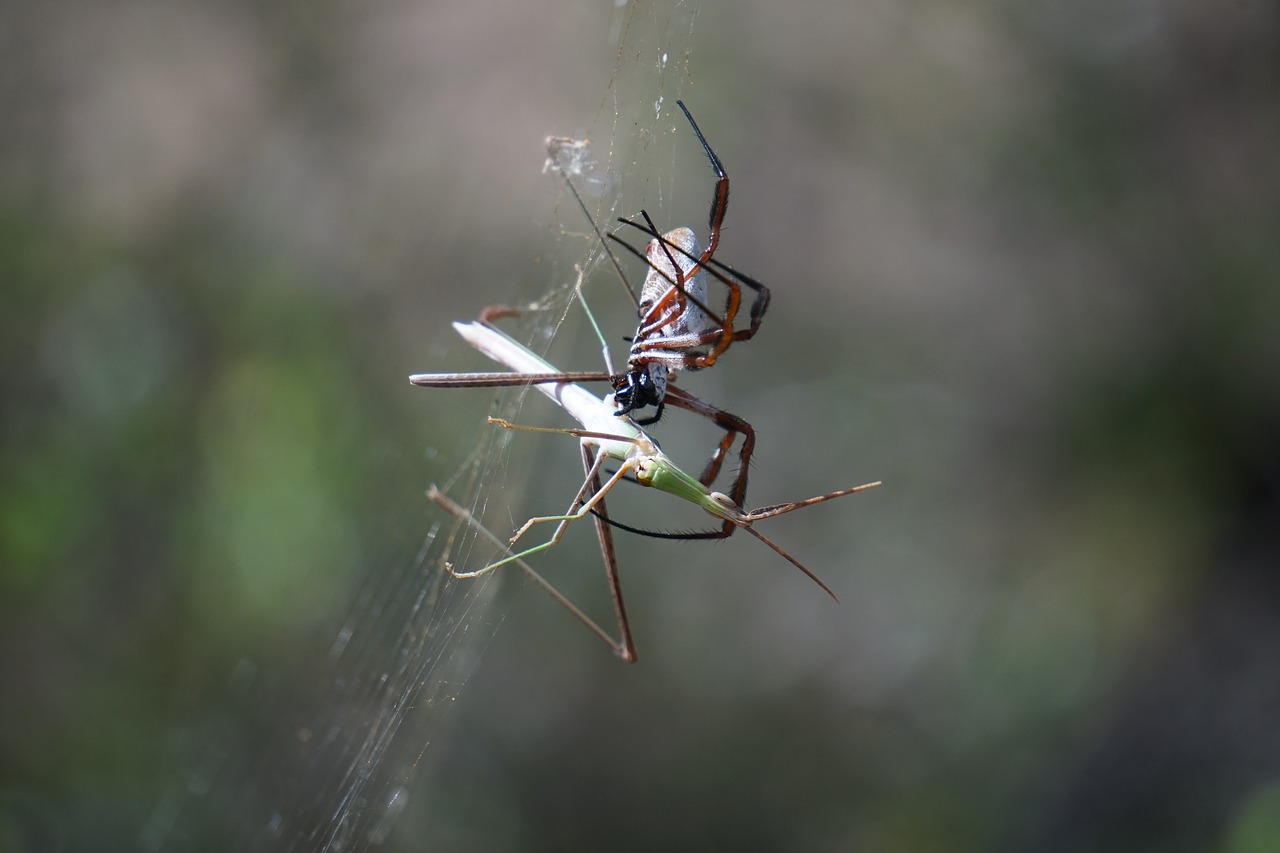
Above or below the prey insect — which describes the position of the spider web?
below

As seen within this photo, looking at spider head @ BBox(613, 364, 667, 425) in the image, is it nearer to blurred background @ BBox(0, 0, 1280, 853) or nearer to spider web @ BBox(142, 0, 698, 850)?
spider web @ BBox(142, 0, 698, 850)

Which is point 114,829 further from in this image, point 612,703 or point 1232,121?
point 1232,121

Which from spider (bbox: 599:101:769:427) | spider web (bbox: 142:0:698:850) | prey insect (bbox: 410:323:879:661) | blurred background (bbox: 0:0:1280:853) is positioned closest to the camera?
prey insect (bbox: 410:323:879:661)

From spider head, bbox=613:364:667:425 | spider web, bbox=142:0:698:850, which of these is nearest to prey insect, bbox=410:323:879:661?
spider head, bbox=613:364:667:425

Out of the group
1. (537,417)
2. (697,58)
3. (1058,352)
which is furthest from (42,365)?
(1058,352)

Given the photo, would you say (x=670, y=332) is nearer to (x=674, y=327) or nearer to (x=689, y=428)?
(x=674, y=327)

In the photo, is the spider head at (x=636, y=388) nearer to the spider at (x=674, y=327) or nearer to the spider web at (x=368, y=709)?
the spider at (x=674, y=327)

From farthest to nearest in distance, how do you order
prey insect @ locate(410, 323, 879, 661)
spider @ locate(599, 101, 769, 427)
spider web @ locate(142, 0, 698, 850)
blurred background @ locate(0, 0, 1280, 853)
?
blurred background @ locate(0, 0, 1280, 853), spider web @ locate(142, 0, 698, 850), spider @ locate(599, 101, 769, 427), prey insect @ locate(410, 323, 879, 661)

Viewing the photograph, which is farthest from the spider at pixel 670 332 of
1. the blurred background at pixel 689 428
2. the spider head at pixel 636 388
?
the blurred background at pixel 689 428

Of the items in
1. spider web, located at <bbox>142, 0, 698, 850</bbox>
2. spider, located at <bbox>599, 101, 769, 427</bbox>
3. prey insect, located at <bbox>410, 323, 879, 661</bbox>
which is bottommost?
spider web, located at <bbox>142, 0, 698, 850</bbox>
